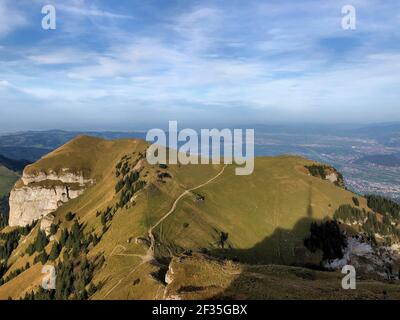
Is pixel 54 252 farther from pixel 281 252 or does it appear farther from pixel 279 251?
pixel 281 252

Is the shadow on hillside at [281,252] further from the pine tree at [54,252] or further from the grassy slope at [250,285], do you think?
the pine tree at [54,252]

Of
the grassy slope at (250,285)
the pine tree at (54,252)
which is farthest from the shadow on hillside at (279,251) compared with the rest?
the pine tree at (54,252)

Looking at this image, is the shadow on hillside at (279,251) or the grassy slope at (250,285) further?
the shadow on hillside at (279,251)

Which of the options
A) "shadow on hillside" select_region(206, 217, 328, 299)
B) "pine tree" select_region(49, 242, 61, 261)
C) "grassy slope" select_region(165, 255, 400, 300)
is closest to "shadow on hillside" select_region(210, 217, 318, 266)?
"shadow on hillside" select_region(206, 217, 328, 299)

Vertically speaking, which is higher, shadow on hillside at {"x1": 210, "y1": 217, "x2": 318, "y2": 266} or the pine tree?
shadow on hillside at {"x1": 210, "y1": 217, "x2": 318, "y2": 266}

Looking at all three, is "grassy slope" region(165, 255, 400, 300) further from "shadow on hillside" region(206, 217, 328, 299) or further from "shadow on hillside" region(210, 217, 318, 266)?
"shadow on hillside" region(210, 217, 318, 266)

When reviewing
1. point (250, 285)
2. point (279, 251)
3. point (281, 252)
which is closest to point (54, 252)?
point (279, 251)

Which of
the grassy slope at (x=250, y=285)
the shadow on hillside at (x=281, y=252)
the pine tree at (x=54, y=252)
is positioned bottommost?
the pine tree at (x=54, y=252)

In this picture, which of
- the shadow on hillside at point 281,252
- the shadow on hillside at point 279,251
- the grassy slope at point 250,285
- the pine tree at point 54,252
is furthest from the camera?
the pine tree at point 54,252
